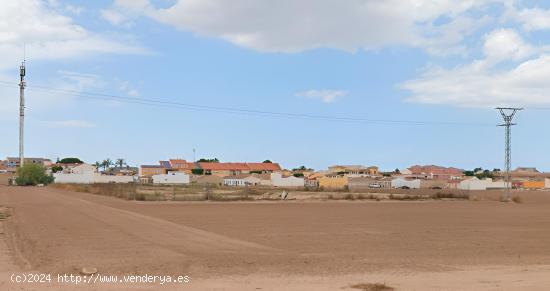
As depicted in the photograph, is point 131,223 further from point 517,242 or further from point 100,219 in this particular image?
point 517,242

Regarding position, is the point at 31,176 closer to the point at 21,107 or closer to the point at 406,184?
the point at 21,107

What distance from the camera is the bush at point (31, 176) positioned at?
121750mm

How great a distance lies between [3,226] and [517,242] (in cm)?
2040

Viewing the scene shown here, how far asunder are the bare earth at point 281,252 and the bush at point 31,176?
9680 centimetres

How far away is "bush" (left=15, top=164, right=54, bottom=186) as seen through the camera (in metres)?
122

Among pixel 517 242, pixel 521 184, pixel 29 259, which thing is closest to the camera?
pixel 29 259

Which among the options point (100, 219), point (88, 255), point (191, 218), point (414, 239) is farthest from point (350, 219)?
point (88, 255)

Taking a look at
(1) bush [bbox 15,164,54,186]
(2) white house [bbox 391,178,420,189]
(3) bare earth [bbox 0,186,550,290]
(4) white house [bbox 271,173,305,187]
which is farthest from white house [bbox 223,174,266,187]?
(3) bare earth [bbox 0,186,550,290]

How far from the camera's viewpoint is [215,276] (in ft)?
44.2

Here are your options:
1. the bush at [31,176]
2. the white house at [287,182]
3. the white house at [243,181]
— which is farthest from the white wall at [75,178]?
the white house at [287,182]

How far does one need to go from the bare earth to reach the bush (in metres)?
96.8

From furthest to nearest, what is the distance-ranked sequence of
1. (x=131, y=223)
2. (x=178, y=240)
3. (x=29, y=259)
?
(x=131, y=223) < (x=178, y=240) < (x=29, y=259)

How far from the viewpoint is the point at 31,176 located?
402 feet

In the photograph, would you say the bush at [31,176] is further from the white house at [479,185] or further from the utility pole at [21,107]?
the white house at [479,185]
